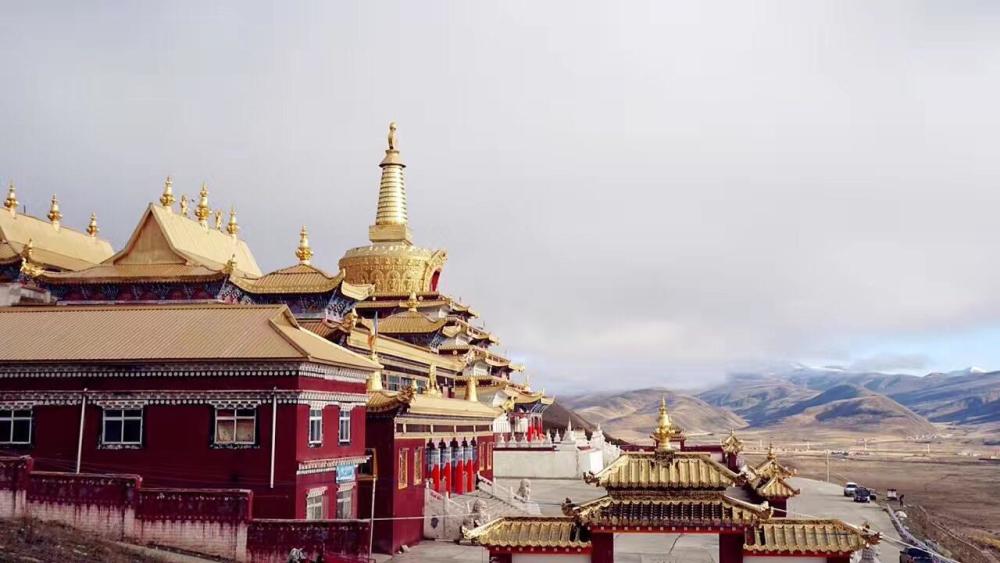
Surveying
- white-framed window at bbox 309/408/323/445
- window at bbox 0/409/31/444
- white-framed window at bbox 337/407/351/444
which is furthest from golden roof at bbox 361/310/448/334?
window at bbox 0/409/31/444

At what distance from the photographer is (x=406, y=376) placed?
57062 millimetres

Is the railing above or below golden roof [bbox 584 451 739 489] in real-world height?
below

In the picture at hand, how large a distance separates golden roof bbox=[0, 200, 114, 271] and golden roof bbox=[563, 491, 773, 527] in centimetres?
3663

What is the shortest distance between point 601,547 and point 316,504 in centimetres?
1420

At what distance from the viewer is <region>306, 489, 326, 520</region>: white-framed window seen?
3316cm

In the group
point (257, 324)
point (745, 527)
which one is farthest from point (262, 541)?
point (745, 527)

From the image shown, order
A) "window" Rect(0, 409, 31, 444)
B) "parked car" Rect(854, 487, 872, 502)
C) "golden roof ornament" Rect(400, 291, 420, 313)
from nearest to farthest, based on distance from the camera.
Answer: "window" Rect(0, 409, 31, 444)
"golden roof ornament" Rect(400, 291, 420, 313)
"parked car" Rect(854, 487, 872, 502)

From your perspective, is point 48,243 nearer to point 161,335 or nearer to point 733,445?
point 161,335

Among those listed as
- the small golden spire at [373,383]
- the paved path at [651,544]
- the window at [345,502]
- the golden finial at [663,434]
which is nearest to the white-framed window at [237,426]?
the window at [345,502]

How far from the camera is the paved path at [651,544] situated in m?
36.3

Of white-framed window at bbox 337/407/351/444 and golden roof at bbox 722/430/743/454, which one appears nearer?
white-framed window at bbox 337/407/351/444

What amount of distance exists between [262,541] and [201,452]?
4.08 m

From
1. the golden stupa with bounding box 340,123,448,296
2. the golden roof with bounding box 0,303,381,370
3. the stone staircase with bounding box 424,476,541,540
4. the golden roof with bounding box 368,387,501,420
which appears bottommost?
the stone staircase with bounding box 424,476,541,540

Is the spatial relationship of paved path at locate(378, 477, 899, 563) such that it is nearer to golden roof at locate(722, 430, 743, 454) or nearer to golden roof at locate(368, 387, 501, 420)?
golden roof at locate(722, 430, 743, 454)
